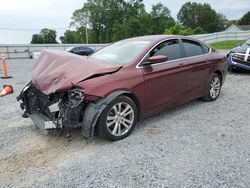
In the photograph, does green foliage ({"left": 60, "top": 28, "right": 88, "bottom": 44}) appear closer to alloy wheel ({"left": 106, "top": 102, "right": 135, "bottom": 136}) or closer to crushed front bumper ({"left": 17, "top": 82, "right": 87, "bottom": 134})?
crushed front bumper ({"left": 17, "top": 82, "right": 87, "bottom": 134})

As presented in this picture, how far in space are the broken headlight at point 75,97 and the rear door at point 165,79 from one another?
1144 mm

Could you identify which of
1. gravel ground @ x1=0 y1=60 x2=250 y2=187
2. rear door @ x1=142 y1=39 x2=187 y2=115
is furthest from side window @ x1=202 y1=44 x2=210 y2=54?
gravel ground @ x1=0 y1=60 x2=250 y2=187

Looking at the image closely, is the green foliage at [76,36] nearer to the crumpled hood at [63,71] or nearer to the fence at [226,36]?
the fence at [226,36]

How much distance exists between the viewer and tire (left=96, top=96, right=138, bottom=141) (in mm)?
3772

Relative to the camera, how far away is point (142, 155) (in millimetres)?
3557

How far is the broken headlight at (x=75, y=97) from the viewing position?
3.64m

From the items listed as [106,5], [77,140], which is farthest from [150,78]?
[106,5]

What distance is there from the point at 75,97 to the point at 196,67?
2.76 metres

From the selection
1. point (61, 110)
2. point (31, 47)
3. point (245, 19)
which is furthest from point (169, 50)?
point (245, 19)

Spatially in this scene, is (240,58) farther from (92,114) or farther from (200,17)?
(200,17)

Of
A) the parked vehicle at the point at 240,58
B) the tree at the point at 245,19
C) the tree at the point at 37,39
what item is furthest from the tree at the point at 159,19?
the parked vehicle at the point at 240,58

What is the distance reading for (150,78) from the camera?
434cm

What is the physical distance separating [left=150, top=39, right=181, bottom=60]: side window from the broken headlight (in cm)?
153

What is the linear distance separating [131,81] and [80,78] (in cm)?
82
